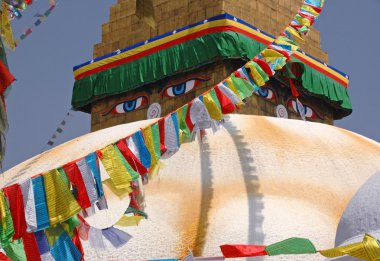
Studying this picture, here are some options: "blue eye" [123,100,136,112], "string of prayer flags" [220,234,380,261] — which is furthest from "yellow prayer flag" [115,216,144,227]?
"blue eye" [123,100,136,112]

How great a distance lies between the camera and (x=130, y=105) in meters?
13.6

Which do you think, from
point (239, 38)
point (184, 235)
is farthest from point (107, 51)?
point (184, 235)

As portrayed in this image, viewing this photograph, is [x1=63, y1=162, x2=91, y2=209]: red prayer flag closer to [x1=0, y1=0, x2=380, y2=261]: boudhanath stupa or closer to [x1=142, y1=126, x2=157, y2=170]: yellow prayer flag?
[x1=0, y1=0, x2=380, y2=261]: boudhanath stupa

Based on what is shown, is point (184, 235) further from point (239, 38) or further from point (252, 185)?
point (239, 38)

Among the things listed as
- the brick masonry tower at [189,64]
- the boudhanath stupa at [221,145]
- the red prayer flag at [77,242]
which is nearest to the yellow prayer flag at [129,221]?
the boudhanath stupa at [221,145]

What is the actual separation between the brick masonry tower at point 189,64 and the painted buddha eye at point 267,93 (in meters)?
0.01

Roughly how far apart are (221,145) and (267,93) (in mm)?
3655

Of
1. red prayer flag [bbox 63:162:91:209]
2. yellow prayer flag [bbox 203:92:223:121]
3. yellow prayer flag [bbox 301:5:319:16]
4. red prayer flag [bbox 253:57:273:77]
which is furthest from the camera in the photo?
yellow prayer flag [bbox 301:5:319:16]

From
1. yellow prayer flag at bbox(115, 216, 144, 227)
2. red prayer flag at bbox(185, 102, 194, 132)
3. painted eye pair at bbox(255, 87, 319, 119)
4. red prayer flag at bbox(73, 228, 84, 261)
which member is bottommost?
red prayer flag at bbox(73, 228, 84, 261)

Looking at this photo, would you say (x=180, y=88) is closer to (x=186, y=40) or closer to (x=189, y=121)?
(x=186, y=40)

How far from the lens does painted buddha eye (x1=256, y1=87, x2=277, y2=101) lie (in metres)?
12.8

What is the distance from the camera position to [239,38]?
12.8 meters

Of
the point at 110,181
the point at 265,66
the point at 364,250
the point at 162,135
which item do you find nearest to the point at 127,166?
the point at 110,181

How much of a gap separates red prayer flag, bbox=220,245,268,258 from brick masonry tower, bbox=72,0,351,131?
18.1ft
